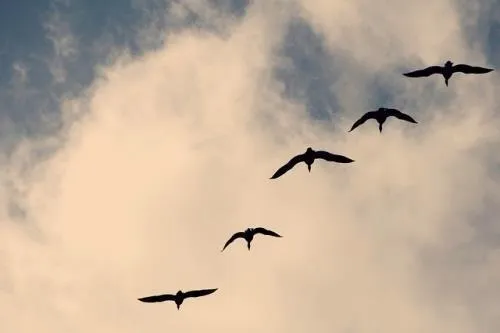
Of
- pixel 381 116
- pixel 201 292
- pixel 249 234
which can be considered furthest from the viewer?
pixel 201 292

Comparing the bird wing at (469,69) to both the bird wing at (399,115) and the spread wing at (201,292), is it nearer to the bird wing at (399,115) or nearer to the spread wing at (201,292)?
the bird wing at (399,115)

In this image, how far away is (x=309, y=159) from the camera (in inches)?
2029

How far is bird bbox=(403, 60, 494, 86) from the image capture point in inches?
2013

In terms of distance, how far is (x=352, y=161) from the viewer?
52.2 m

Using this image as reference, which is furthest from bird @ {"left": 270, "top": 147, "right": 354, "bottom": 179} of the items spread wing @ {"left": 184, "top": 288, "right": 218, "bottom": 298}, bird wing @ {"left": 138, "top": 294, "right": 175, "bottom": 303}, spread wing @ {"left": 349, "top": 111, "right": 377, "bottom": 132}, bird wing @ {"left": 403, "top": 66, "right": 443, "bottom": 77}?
bird wing @ {"left": 138, "top": 294, "right": 175, "bottom": 303}

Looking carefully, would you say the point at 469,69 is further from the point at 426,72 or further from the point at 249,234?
the point at 249,234

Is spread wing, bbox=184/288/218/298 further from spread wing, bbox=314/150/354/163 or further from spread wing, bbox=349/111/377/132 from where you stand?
spread wing, bbox=349/111/377/132

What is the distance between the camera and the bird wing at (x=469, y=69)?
51312mm

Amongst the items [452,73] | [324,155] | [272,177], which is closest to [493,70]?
[452,73]

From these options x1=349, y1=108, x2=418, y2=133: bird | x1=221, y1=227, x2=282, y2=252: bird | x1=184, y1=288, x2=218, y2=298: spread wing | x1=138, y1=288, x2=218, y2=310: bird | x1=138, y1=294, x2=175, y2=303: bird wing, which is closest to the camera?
x1=349, y1=108, x2=418, y2=133: bird

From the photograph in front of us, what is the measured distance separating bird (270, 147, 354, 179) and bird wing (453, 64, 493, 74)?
33.9 ft

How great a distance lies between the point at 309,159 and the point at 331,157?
72.4 inches

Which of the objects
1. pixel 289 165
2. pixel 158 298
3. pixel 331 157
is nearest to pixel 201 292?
pixel 158 298

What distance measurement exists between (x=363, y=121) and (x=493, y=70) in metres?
10.4
